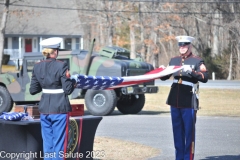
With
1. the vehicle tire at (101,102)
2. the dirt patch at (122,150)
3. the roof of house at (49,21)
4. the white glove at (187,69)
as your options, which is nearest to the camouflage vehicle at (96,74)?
the vehicle tire at (101,102)

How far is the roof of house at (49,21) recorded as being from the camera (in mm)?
59438

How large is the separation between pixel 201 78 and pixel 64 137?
6.66 ft

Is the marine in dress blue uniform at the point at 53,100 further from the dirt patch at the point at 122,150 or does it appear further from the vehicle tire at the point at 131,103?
the vehicle tire at the point at 131,103

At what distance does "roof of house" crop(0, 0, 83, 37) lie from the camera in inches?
2340

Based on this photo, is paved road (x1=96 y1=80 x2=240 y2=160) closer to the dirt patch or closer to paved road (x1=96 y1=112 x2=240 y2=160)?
paved road (x1=96 y1=112 x2=240 y2=160)

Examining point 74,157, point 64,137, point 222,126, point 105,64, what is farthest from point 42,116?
point 105,64

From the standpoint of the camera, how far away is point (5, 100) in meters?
19.1

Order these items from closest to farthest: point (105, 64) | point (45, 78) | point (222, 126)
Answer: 1. point (45, 78)
2. point (222, 126)
3. point (105, 64)

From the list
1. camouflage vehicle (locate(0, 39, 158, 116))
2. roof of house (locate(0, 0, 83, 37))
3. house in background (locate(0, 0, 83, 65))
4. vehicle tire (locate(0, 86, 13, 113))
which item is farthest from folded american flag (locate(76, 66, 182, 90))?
house in background (locate(0, 0, 83, 65))

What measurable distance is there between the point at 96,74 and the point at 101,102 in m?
0.88

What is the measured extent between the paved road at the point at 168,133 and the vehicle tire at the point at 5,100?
3.31 m

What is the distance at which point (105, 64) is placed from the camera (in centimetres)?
1823

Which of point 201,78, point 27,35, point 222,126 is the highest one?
point 27,35

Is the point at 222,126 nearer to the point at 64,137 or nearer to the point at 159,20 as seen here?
the point at 64,137
